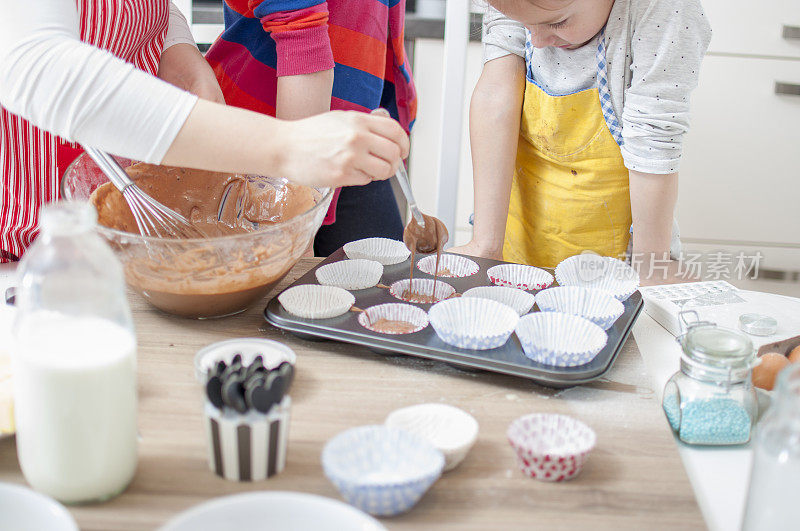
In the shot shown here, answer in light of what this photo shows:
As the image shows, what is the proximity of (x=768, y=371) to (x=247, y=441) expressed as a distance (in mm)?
549

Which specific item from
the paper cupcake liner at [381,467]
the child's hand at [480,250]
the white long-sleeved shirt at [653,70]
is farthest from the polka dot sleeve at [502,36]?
the paper cupcake liner at [381,467]

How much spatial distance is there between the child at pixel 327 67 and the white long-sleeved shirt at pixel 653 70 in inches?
13.9

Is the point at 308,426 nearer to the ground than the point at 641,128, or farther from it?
nearer to the ground

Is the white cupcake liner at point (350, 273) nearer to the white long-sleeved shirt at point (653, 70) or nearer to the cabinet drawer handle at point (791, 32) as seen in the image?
the white long-sleeved shirt at point (653, 70)

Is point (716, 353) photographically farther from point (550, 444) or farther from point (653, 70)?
point (653, 70)

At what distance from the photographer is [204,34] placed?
186 centimetres

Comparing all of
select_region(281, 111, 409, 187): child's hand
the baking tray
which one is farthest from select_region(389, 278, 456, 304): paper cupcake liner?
select_region(281, 111, 409, 187): child's hand

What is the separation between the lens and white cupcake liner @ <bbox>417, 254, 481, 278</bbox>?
3.36 feet

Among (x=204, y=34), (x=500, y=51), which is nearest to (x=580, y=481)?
(x=500, y=51)

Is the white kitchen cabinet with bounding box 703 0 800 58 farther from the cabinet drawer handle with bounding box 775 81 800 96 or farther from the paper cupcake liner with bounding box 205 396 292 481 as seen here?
the paper cupcake liner with bounding box 205 396 292 481

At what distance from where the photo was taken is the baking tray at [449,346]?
757mm

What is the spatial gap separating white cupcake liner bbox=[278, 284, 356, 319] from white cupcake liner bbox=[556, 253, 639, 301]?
0.30 metres

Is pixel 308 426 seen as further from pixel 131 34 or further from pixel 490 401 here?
pixel 131 34

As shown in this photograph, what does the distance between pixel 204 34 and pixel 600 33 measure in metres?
1.10
